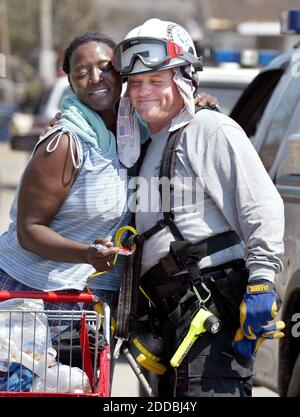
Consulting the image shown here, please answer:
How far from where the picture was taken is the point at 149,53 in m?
3.69

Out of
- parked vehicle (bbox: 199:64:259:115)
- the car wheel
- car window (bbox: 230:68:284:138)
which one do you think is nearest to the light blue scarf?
the car wheel

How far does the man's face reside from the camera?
12.2 feet

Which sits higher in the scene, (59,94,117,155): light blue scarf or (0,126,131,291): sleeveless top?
(59,94,117,155): light blue scarf

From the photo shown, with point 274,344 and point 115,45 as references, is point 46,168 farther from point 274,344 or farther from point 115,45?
point 274,344

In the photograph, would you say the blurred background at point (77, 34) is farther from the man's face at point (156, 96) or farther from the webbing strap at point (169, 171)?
the webbing strap at point (169, 171)

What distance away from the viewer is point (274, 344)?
4723 mm

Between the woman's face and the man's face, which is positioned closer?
the man's face

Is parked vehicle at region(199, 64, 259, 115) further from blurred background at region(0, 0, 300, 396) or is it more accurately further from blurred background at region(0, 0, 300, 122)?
blurred background at region(0, 0, 300, 122)

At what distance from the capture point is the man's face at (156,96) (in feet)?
12.2

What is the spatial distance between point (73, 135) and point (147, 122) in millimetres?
292

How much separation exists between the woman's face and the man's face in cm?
17

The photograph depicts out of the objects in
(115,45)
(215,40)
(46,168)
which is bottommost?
(215,40)
